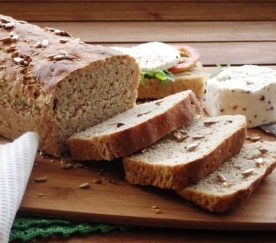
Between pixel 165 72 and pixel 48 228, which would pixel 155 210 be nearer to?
pixel 48 228

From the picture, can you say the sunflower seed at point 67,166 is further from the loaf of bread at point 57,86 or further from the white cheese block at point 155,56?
the white cheese block at point 155,56

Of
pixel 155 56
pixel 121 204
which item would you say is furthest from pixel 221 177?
pixel 155 56

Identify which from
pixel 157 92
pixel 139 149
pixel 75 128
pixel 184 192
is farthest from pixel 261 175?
pixel 157 92

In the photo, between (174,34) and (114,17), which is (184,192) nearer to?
(174,34)

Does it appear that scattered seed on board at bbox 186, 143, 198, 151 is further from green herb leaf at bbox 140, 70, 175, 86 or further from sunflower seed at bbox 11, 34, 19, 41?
sunflower seed at bbox 11, 34, 19, 41

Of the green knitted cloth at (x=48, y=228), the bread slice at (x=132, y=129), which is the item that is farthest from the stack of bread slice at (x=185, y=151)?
the green knitted cloth at (x=48, y=228)

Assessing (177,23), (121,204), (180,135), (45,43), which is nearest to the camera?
(121,204)
